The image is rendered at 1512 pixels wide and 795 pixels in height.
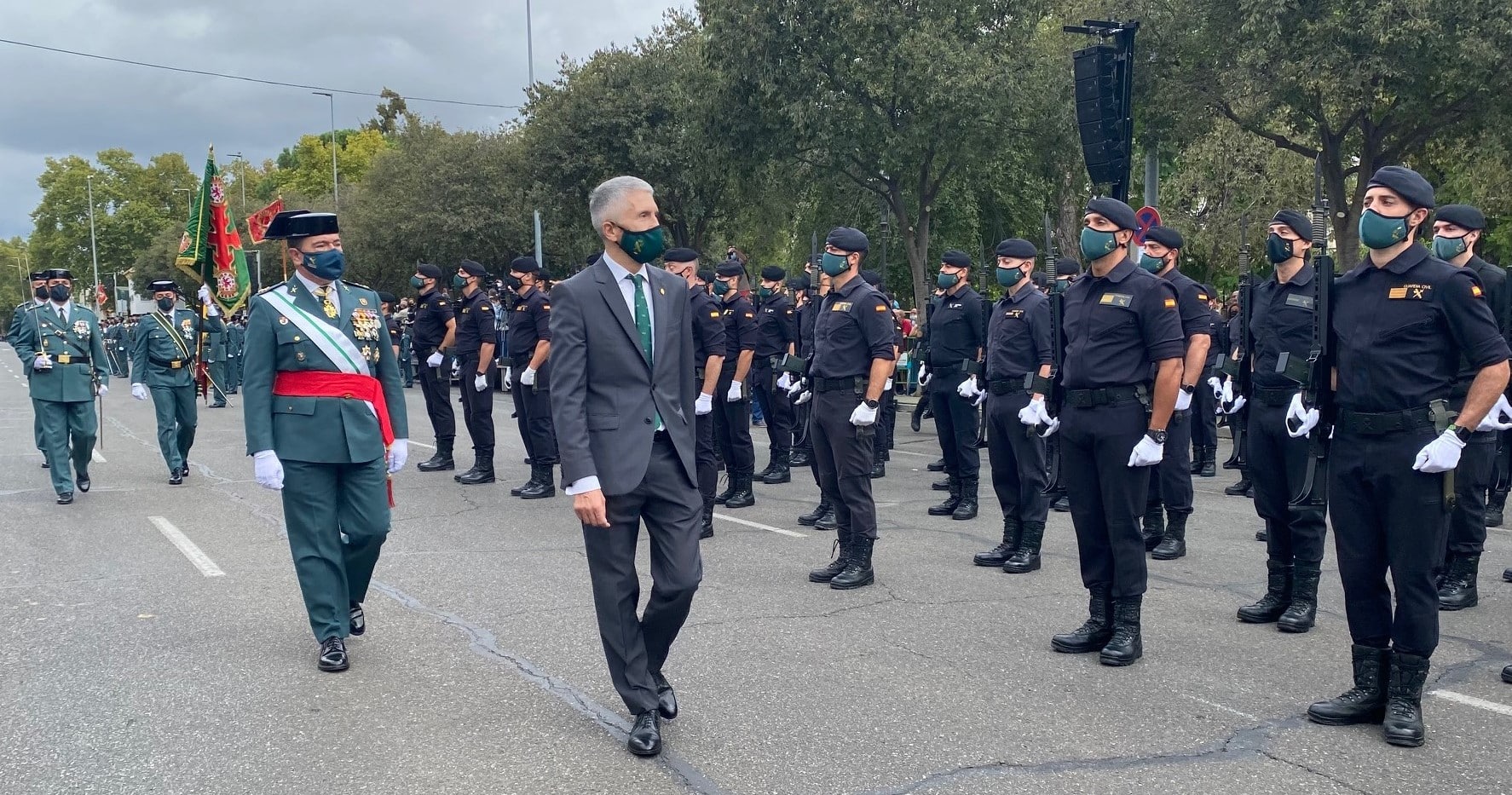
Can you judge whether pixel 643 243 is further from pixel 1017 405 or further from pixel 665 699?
pixel 1017 405

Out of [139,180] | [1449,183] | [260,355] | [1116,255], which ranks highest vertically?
[139,180]

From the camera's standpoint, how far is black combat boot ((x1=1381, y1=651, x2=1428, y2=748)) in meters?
4.55

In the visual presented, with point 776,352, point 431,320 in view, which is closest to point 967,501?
point 776,352

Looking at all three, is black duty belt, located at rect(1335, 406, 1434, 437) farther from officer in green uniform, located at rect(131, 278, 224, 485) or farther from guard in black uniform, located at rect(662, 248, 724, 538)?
officer in green uniform, located at rect(131, 278, 224, 485)

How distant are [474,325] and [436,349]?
26.5 inches

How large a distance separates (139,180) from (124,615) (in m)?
102

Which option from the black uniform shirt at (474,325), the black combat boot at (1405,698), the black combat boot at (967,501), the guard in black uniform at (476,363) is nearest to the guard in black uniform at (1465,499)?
the black combat boot at (1405,698)

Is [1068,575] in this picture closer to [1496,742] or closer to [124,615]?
[1496,742]

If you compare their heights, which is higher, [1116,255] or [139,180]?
[139,180]

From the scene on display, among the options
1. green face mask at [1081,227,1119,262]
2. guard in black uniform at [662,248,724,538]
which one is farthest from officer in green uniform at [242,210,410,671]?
guard in black uniform at [662,248,724,538]

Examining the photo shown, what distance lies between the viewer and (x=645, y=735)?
14.5ft

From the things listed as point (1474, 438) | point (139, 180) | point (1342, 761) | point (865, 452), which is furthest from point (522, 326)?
point (139, 180)

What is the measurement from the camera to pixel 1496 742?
455 centimetres

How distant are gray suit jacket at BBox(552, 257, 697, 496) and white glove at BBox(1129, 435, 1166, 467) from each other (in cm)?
216
